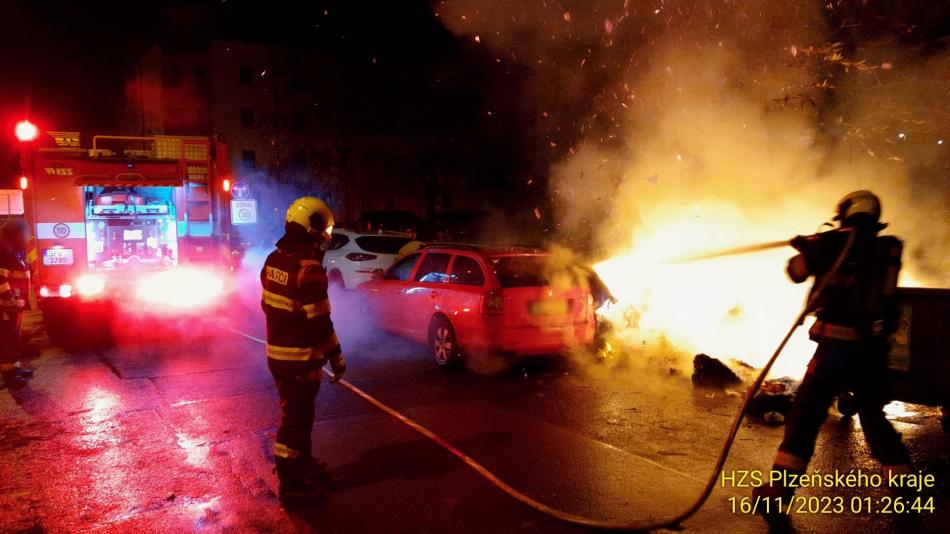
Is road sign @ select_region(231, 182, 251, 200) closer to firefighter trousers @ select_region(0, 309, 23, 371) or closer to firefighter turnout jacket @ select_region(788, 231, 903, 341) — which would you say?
firefighter trousers @ select_region(0, 309, 23, 371)

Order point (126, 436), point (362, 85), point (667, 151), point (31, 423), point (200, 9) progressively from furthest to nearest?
1. point (200, 9)
2. point (362, 85)
3. point (667, 151)
4. point (31, 423)
5. point (126, 436)

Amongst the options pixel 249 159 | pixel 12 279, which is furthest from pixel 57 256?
pixel 249 159

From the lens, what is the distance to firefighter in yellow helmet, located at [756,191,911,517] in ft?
13.0

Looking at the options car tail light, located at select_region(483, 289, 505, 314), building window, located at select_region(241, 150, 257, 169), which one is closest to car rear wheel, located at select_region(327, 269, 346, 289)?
car tail light, located at select_region(483, 289, 505, 314)

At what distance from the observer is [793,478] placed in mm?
3963

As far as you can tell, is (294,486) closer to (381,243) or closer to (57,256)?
(57,256)

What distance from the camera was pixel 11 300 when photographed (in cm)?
774

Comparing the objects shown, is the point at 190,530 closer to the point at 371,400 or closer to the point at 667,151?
the point at 371,400

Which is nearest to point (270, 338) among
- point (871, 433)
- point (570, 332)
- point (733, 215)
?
point (871, 433)

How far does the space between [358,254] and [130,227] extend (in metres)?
4.30

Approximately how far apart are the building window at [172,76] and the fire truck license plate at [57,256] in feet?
117

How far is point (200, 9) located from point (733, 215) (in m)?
43.0

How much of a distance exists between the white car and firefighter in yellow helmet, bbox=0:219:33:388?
6.11m

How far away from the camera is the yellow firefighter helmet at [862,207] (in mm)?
4020
